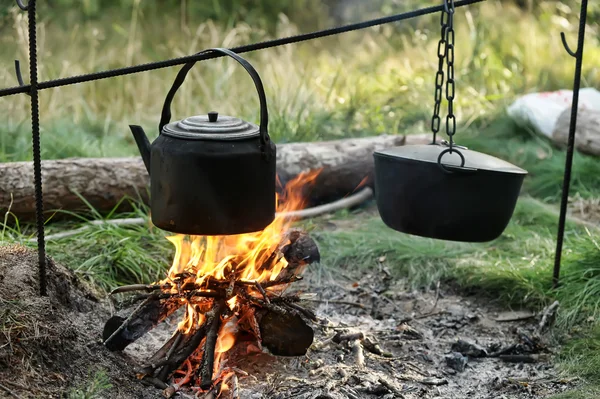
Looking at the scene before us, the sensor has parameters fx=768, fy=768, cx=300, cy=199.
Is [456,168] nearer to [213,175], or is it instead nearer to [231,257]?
[213,175]

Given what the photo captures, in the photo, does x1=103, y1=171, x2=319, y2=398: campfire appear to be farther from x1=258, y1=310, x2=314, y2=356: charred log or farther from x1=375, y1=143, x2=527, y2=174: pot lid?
x1=375, y1=143, x2=527, y2=174: pot lid

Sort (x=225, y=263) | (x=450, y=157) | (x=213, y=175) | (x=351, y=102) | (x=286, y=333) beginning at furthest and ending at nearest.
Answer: (x=351, y=102) < (x=225, y=263) < (x=286, y=333) < (x=450, y=157) < (x=213, y=175)

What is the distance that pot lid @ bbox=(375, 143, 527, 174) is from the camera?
122 inches

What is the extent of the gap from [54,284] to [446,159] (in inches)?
72.1

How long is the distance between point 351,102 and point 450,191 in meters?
4.85

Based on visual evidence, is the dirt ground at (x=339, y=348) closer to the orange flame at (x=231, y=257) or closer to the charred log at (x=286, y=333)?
the charred log at (x=286, y=333)

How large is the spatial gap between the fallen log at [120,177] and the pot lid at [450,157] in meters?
2.44

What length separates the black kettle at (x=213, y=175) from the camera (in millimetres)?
2893

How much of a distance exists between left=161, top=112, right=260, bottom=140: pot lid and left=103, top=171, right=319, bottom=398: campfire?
80 cm

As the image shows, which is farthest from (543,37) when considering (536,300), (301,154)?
(536,300)

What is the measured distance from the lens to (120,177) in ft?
17.8

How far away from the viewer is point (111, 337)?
3.33m

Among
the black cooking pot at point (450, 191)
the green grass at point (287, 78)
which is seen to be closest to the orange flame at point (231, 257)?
the black cooking pot at point (450, 191)

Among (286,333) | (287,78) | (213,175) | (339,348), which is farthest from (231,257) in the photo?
(287,78)
